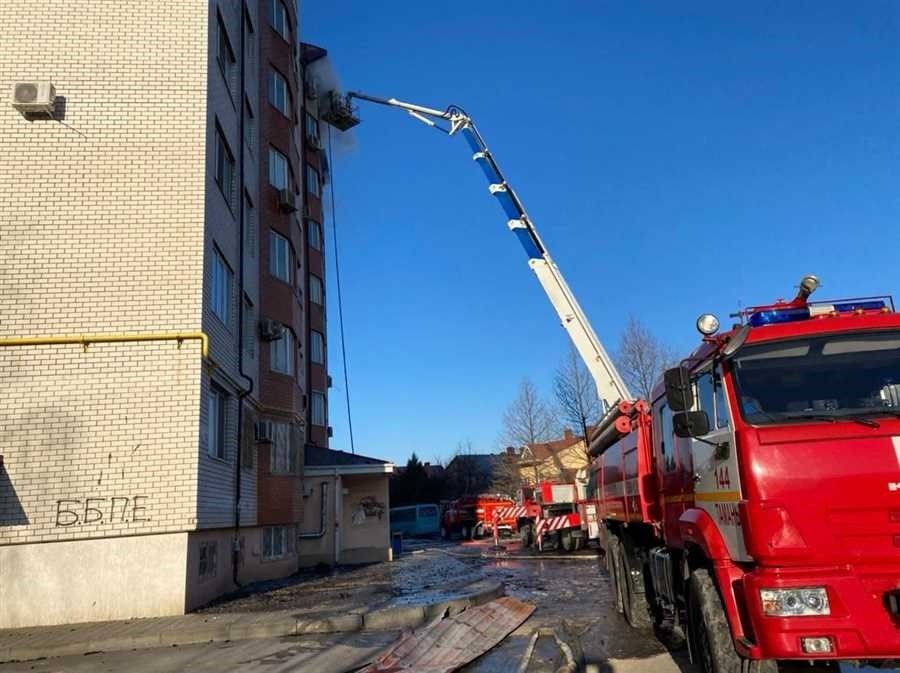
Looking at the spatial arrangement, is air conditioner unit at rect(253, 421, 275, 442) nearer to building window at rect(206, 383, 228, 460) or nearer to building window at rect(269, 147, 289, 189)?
building window at rect(206, 383, 228, 460)

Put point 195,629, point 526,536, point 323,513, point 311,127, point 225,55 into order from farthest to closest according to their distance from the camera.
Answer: point 311,127 < point 526,536 < point 323,513 < point 225,55 < point 195,629

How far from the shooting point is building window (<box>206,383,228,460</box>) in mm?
12403

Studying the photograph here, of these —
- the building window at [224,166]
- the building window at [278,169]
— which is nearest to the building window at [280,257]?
the building window at [278,169]

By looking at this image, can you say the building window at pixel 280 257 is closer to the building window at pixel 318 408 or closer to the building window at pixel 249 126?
the building window at pixel 249 126

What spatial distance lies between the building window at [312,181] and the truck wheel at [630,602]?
A: 81.7ft

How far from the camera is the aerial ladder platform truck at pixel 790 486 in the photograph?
4.42 m

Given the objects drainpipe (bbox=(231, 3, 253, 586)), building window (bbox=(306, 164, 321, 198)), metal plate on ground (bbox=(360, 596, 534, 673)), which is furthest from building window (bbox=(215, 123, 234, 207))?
building window (bbox=(306, 164, 321, 198))

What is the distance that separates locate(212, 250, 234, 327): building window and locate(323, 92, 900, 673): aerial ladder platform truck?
9258 millimetres

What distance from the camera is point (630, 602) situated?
9461mm

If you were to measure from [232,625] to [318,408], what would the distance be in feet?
72.9

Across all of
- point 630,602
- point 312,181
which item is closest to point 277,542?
point 630,602

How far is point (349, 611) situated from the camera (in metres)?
10.2

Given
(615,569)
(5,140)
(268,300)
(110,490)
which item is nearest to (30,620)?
(110,490)

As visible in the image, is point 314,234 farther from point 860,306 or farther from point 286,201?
point 860,306
